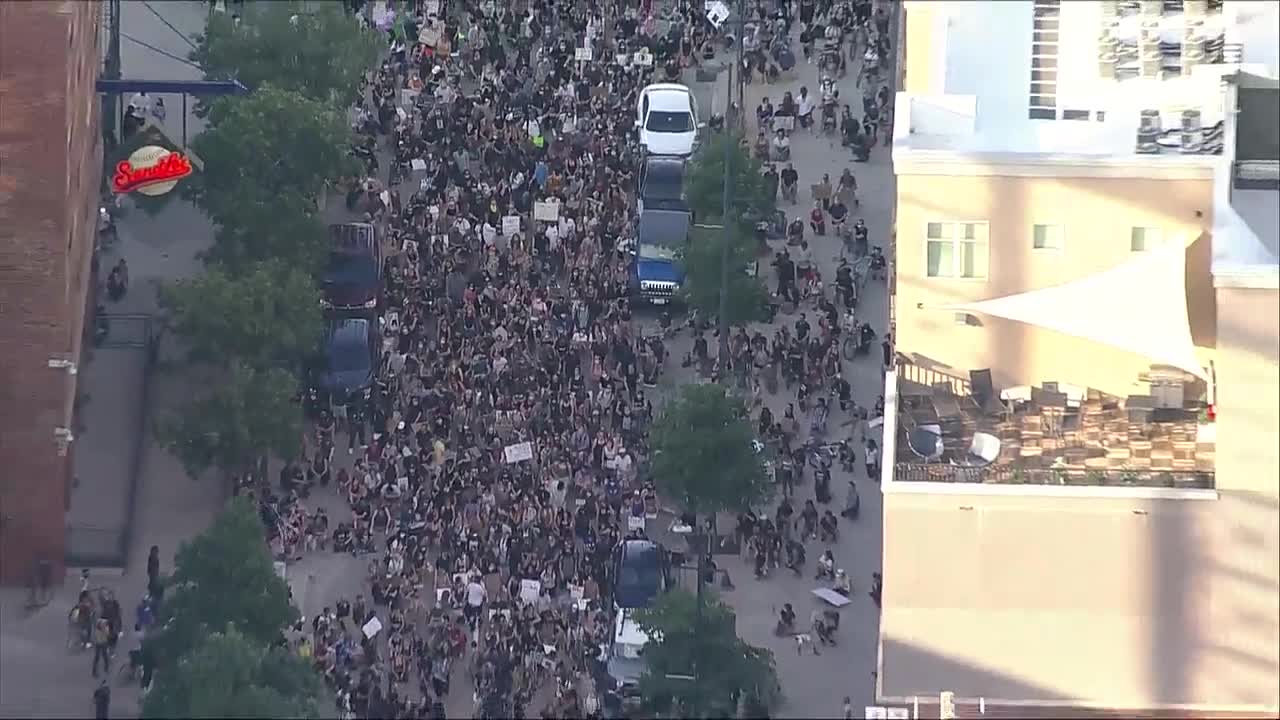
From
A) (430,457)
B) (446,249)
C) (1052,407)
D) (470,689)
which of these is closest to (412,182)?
(446,249)

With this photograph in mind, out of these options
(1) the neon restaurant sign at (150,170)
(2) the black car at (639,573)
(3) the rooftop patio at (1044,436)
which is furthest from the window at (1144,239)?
(1) the neon restaurant sign at (150,170)

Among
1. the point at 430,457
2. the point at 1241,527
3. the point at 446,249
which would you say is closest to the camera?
the point at 1241,527

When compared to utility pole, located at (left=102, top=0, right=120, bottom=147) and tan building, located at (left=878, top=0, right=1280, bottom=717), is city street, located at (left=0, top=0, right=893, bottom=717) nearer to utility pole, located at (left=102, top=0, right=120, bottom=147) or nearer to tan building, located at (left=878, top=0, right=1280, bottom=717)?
utility pole, located at (left=102, top=0, right=120, bottom=147)

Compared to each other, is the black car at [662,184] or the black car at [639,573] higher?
the black car at [662,184]

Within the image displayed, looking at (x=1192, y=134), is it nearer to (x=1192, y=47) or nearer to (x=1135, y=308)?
(x=1192, y=47)

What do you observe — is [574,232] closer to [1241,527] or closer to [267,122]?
[267,122]

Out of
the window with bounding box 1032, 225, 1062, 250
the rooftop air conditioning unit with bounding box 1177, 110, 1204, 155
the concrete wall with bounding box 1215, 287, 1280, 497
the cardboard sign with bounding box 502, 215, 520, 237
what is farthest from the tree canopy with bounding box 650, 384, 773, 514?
the concrete wall with bounding box 1215, 287, 1280, 497

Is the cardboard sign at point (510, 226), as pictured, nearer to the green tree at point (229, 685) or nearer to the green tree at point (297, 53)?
the green tree at point (297, 53)
